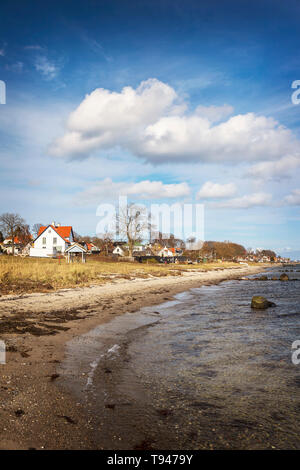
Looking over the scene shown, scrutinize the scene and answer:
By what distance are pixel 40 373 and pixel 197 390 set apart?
3.44m

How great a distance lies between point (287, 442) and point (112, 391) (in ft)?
10.5

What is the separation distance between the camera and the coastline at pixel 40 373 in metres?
4.12

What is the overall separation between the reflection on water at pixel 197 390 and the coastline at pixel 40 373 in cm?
49

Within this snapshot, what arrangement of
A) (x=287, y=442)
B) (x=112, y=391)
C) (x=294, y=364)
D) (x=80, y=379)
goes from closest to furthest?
(x=287, y=442) → (x=112, y=391) → (x=80, y=379) → (x=294, y=364)

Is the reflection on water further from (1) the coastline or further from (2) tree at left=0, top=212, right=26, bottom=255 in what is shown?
(2) tree at left=0, top=212, right=26, bottom=255

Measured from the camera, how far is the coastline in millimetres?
4121

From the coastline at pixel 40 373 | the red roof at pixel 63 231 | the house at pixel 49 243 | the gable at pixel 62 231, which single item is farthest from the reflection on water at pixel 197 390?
the red roof at pixel 63 231

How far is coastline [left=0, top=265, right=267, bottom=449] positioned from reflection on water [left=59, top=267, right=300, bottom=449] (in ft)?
1.60

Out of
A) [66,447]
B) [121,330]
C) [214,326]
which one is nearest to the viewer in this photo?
[66,447]

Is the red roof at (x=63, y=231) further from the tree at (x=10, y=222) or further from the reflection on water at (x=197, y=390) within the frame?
the reflection on water at (x=197, y=390)

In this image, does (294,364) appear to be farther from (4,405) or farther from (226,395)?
(4,405)

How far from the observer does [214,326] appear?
40.3ft

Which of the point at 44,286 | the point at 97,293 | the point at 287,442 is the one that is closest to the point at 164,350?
the point at 287,442

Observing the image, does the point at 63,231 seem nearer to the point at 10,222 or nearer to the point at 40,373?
the point at 10,222
